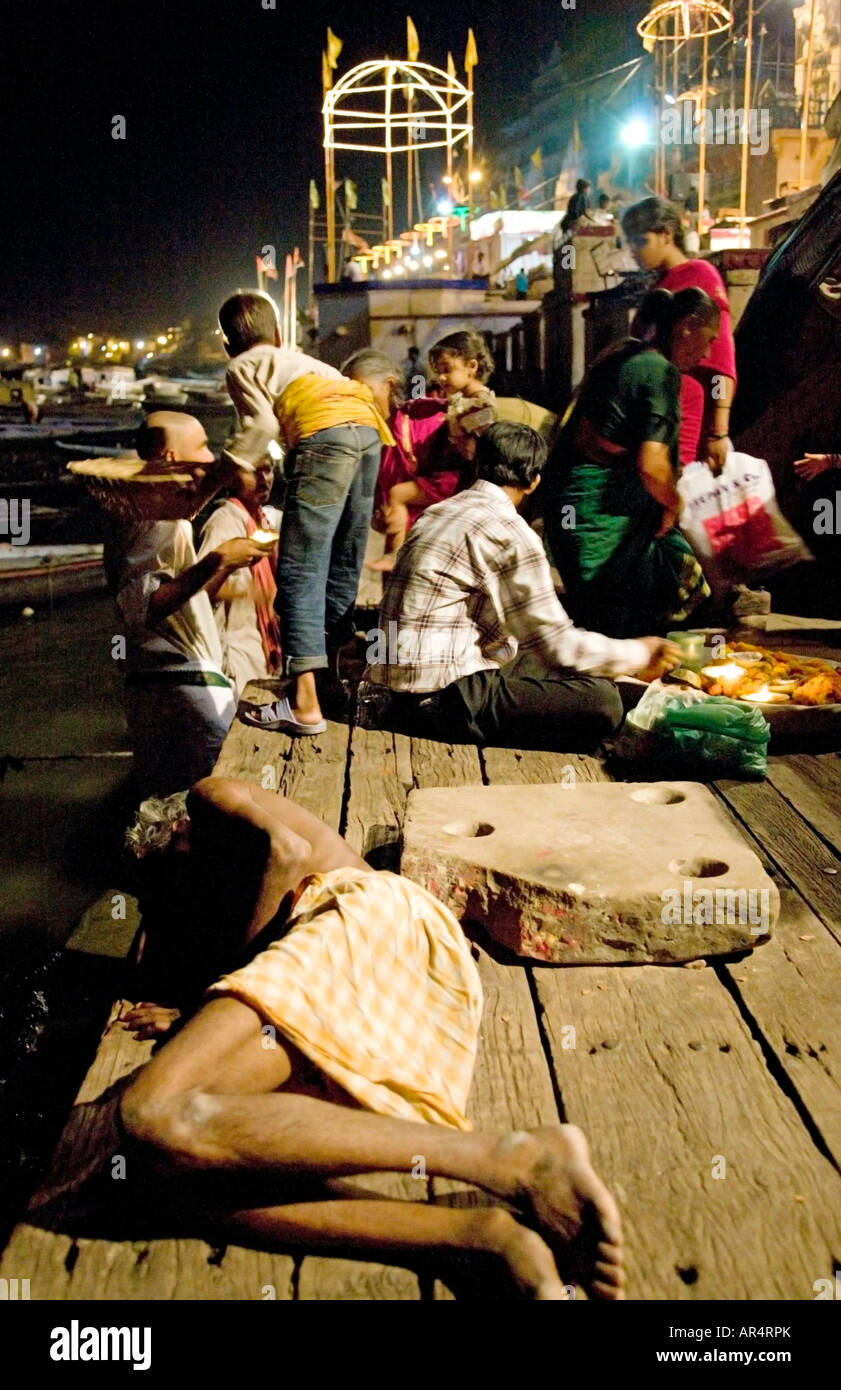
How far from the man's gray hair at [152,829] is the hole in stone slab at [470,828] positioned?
856 millimetres

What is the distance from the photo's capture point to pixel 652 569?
559cm

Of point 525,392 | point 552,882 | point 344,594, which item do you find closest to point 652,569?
point 344,594

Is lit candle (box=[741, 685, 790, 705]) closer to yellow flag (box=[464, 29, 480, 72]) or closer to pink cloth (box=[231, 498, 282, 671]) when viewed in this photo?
pink cloth (box=[231, 498, 282, 671])

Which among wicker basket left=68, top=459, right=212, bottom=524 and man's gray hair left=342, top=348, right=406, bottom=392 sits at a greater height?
man's gray hair left=342, top=348, right=406, bottom=392

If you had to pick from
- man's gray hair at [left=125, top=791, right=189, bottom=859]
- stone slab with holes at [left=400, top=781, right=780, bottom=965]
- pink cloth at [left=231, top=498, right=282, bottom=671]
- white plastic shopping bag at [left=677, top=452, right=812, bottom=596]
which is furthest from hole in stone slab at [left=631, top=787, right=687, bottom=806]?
white plastic shopping bag at [left=677, top=452, right=812, bottom=596]

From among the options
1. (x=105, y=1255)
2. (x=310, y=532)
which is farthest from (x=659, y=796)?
(x=105, y=1255)

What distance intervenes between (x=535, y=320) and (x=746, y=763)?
14.4 m

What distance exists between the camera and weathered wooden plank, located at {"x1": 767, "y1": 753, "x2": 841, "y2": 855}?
370 cm

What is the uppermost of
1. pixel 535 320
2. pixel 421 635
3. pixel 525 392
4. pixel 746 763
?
pixel 535 320

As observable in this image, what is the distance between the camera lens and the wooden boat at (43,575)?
Answer: 14.3 metres

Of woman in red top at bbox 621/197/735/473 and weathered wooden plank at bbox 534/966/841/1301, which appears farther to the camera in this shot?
woman in red top at bbox 621/197/735/473

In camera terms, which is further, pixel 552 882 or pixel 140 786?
pixel 140 786

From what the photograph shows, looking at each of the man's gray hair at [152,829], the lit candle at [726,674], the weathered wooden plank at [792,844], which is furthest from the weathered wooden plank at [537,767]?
the man's gray hair at [152,829]
